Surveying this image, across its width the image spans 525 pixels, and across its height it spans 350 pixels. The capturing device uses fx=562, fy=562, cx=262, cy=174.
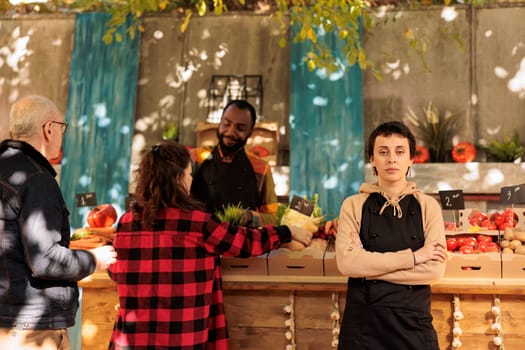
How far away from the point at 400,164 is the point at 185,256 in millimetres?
933

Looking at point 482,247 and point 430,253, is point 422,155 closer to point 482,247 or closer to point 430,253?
point 482,247

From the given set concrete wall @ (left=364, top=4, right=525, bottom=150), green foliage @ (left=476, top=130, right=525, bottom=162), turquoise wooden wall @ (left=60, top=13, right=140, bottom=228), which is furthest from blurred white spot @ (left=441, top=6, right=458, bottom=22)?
turquoise wooden wall @ (left=60, top=13, right=140, bottom=228)

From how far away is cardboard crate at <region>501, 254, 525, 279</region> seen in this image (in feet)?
8.01

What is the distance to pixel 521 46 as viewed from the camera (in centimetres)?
554

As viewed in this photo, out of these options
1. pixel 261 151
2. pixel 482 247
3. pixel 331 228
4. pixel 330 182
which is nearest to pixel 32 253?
pixel 331 228

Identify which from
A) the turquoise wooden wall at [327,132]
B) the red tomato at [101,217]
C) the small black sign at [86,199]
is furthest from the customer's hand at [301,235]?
the turquoise wooden wall at [327,132]

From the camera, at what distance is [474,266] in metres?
2.49

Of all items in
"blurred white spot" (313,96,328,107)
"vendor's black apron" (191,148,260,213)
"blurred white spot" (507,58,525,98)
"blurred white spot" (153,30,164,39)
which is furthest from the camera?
"blurred white spot" (153,30,164,39)

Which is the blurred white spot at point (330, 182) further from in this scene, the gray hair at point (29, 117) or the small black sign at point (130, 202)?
the gray hair at point (29, 117)

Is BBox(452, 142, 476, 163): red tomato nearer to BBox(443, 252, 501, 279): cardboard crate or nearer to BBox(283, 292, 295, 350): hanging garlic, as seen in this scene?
BBox(443, 252, 501, 279): cardboard crate

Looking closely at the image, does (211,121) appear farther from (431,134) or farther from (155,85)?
(431,134)

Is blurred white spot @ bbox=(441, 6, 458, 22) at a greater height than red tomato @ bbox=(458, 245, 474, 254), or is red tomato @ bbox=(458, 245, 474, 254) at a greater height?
blurred white spot @ bbox=(441, 6, 458, 22)

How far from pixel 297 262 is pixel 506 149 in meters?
3.47

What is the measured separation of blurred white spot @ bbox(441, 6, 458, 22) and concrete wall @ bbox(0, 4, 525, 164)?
3cm
